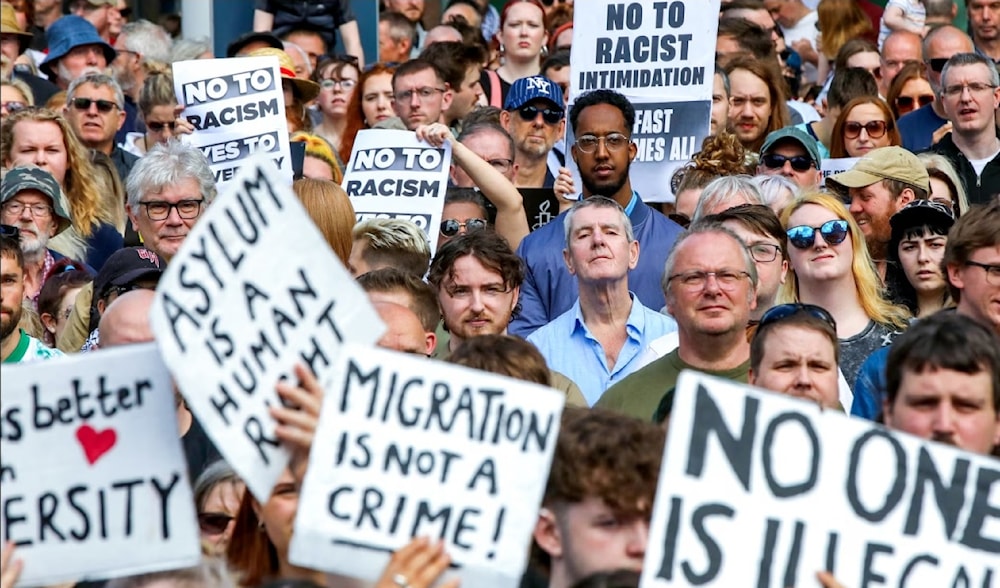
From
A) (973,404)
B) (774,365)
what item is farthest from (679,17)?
(973,404)

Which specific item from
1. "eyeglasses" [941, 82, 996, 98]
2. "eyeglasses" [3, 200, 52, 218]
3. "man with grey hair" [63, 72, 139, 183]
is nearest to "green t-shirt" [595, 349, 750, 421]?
"eyeglasses" [941, 82, 996, 98]

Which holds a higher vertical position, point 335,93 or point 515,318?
point 335,93

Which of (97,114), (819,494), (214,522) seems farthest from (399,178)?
(819,494)

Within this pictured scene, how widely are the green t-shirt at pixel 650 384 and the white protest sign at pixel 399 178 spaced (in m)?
2.47

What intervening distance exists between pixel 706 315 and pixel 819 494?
2297mm

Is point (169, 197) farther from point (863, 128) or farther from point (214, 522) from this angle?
point (863, 128)

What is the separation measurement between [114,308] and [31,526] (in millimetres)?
1687

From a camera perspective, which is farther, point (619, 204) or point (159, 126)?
point (159, 126)

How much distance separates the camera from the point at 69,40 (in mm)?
13898

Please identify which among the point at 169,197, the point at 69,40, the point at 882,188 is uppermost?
the point at 69,40

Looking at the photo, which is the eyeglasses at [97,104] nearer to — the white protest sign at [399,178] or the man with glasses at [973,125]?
the white protest sign at [399,178]

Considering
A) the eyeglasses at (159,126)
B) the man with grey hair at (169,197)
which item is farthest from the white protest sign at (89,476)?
the eyeglasses at (159,126)

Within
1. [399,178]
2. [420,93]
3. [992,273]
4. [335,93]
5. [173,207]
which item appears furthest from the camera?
[335,93]

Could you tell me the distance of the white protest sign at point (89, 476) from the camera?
491cm
